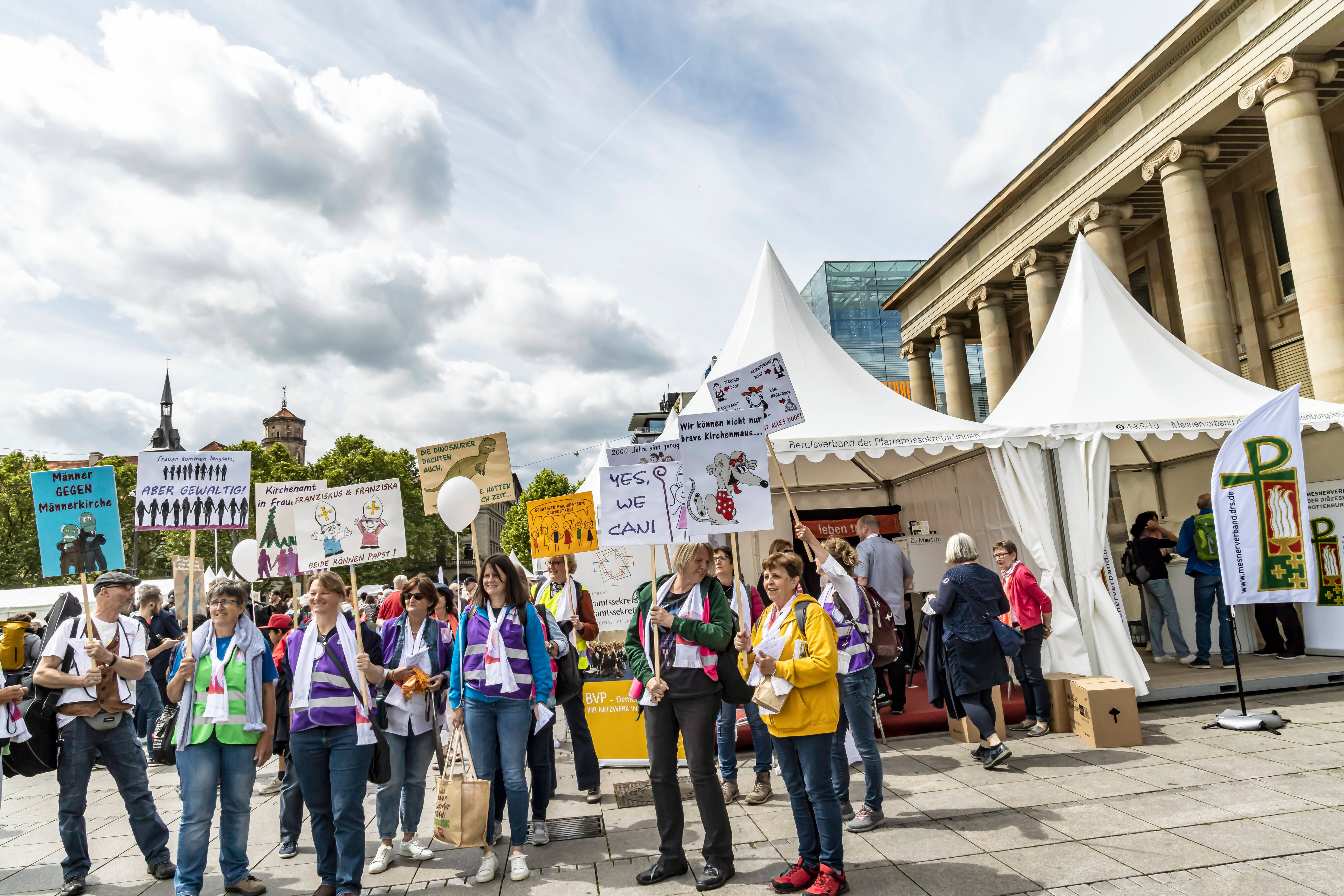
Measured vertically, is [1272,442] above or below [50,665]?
above

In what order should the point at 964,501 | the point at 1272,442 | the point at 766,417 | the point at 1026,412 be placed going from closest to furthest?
the point at 766,417 < the point at 1272,442 < the point at 1026,412 < the point at 964,501

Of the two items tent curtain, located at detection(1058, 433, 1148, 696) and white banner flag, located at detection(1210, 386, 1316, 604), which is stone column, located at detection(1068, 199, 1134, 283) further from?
white banner flag, located at detection(1210, 386, 1316, 604)

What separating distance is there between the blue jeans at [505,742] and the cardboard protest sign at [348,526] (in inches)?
57.9

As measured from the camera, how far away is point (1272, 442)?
7.12 metres

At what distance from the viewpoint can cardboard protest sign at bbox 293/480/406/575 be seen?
18.8 feet

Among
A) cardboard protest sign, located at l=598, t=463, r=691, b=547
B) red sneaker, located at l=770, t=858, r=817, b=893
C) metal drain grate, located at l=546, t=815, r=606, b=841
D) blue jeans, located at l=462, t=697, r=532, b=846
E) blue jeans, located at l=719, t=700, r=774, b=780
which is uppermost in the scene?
cardboard protest sign, located at l=598, t=463, r=691, b=547

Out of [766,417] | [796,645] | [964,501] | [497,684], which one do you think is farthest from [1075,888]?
[964,501]

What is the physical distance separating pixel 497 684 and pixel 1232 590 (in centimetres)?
653

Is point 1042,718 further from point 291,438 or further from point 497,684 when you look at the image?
point 291,438

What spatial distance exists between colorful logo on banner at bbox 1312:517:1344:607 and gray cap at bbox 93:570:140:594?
11.8m

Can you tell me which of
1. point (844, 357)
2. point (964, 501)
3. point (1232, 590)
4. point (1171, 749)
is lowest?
point (1171, 749)

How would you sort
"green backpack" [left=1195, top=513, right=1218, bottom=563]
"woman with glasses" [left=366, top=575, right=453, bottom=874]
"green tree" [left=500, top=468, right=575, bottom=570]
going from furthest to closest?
"green tree" [left=500, top=468, right=575, bottom=570] < "green backpack" [left=1195, top=513, right=1218, bottom=563] < "woman with glasses" [left=366, top=575, right=453, bottom=874]

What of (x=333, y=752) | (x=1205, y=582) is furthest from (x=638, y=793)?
(x=1205, y=582)

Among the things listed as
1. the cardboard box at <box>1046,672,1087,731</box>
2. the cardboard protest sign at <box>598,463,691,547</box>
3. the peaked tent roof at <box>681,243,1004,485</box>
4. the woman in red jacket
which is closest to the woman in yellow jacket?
the cardboard protest sign at <box>598,463,691,547</box>
